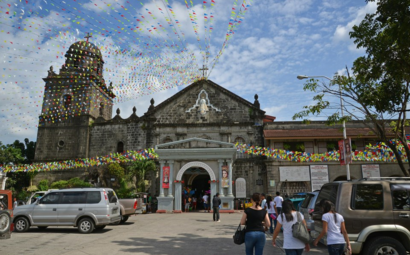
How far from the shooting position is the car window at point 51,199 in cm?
1269

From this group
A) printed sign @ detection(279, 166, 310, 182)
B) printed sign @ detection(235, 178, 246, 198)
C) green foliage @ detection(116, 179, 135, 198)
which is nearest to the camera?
green foliage @ detection(116, 179, 135, 198)

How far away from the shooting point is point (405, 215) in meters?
6.72

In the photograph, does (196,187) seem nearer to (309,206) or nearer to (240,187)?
(240,187)

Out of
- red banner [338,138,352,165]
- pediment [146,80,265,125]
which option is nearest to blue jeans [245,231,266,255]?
red banner [338,138,352,165]

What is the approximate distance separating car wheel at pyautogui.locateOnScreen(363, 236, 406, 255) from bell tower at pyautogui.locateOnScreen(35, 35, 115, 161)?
90.6ft

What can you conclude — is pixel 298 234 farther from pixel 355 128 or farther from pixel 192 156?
pixel 355 128

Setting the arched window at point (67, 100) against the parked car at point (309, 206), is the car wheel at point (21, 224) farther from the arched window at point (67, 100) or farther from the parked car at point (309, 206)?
the arched window at point (67, 100)

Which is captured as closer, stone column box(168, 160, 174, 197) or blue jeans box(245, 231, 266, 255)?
blue jeans box(245, 231, 266, 255)

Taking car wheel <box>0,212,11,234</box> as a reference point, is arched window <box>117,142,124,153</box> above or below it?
above

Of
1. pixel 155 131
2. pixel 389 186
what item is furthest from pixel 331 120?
pixel 155 131

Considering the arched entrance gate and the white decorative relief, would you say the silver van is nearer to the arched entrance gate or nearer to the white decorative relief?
the arched entrance gate

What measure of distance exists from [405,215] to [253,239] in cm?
368

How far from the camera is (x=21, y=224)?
12.6 m

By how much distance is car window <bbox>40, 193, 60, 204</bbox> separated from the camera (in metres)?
12.7
